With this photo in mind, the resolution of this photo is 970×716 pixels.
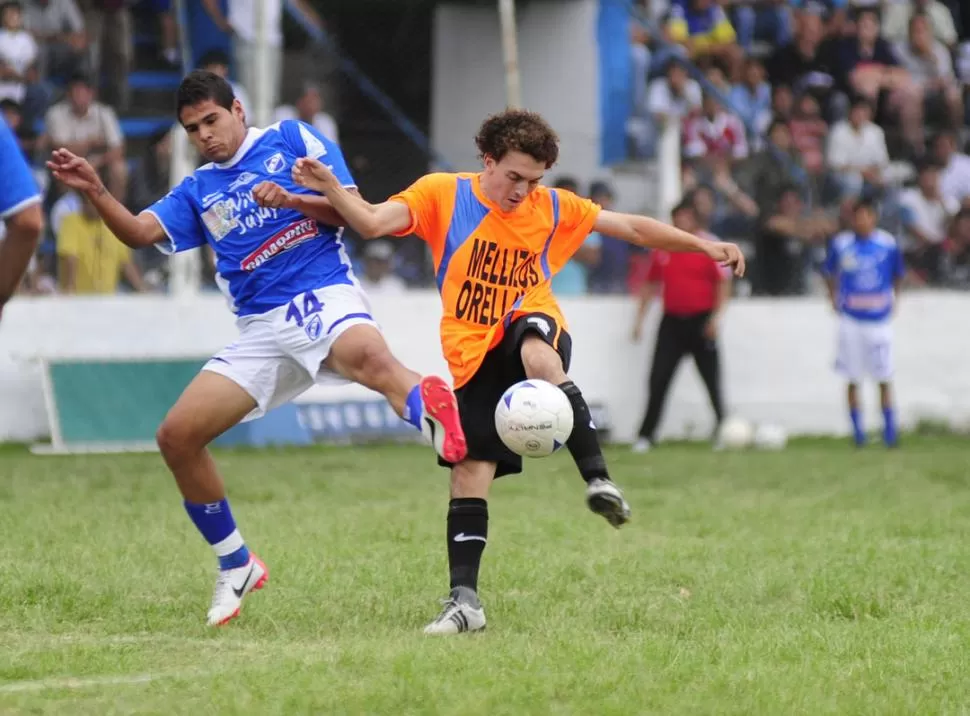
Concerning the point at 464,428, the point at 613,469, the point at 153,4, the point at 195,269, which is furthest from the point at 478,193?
the point at 153,4

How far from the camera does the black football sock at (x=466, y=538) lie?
6.44 metres

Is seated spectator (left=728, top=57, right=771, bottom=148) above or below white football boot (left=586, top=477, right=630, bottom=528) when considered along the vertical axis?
above

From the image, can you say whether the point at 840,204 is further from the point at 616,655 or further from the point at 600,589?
the point at 616,655

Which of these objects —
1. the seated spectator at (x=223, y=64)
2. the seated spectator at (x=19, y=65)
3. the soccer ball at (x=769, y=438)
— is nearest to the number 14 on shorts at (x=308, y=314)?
the seated spectator at (x=223, y=64)

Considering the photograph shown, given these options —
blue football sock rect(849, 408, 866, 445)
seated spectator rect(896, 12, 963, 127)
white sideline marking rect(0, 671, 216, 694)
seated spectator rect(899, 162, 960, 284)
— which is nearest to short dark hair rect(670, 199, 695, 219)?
blue football sock rect(849, 408, 866, 445)

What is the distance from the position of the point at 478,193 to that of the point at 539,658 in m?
1.93

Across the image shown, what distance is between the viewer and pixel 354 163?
618 inches

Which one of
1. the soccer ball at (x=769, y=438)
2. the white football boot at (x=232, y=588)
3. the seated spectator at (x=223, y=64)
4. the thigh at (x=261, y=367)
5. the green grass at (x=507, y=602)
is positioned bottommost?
the soccer ball at (x=769, y=438)

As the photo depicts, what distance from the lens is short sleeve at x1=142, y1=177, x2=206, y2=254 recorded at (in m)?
6.94

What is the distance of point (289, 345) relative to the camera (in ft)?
22.5

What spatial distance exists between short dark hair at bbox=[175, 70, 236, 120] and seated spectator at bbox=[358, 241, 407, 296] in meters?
8.95

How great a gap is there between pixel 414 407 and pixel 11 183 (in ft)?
5.95

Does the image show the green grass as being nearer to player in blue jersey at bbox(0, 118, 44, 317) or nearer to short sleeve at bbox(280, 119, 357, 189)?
player in blue jersey at bbox(0, 118, 44, 317)

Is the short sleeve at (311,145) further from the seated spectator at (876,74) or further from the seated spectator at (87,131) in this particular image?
the seated spectator at (876,74)
